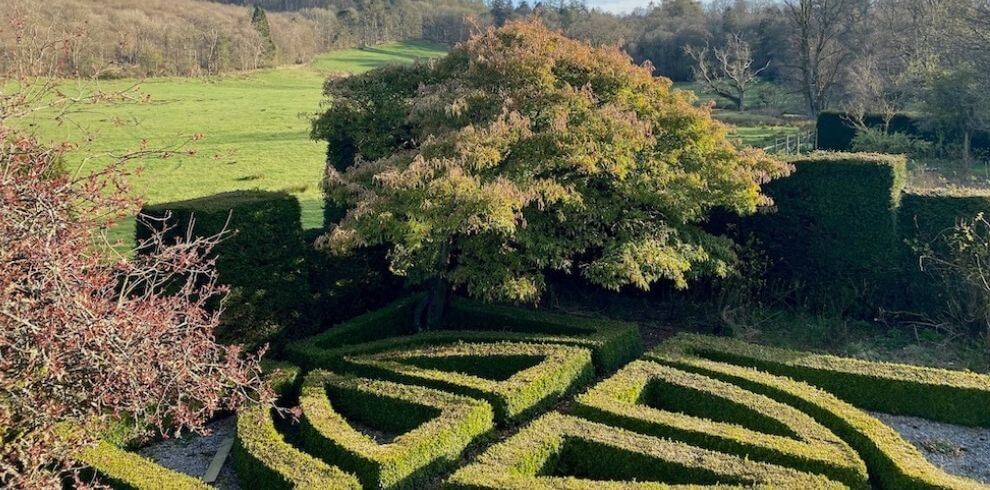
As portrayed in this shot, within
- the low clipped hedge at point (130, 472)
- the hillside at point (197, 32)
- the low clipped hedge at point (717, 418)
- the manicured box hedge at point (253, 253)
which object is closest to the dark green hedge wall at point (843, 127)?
the low clipped hedge at point (717, 418)

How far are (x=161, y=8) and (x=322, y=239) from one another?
31.6 metres

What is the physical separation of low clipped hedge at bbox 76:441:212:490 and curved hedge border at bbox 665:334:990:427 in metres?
7.35

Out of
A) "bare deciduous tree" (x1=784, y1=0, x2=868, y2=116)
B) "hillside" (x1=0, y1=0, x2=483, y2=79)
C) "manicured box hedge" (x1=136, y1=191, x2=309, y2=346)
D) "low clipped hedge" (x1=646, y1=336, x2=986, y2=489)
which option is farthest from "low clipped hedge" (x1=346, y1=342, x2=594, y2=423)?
"bare deciduous tree" (x1=784, y1=0, x2=868, y2=116)

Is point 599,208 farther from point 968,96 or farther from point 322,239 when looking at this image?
point 968,96

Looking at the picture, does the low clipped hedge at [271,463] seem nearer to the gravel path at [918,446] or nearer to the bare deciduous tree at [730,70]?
the gravel path at [918,446]

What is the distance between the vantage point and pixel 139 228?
34.2 ft

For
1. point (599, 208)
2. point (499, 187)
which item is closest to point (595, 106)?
point (599, 208)

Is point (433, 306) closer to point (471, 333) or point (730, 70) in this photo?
point (471, 333)

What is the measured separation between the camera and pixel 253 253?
10.6 m

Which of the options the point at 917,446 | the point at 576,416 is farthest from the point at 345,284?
the point at 917,446

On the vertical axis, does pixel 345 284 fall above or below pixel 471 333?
above

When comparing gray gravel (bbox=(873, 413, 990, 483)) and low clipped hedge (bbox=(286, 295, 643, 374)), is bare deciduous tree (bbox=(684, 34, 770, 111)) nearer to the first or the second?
low clipped hedge (bbox=(286, 295, 643, 374))

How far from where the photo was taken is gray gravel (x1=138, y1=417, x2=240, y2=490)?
8.05 metres

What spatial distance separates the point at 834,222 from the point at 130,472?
38.9 ft
